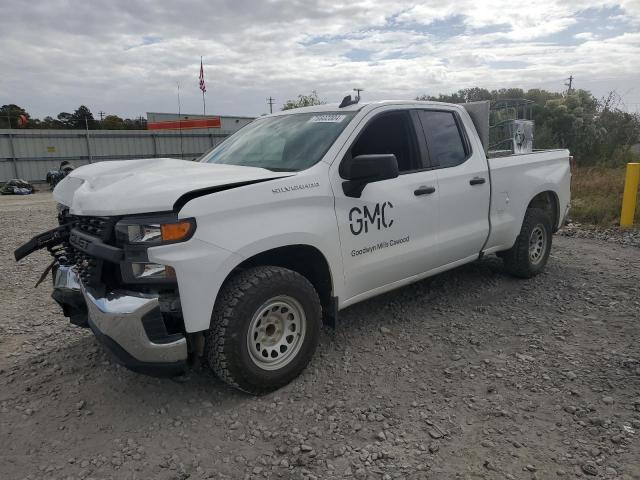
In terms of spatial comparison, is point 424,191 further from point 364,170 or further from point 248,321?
point 248,321

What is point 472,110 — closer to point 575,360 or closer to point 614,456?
point 575,360

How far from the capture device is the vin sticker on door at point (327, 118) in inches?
153

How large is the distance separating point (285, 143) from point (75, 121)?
195 ft

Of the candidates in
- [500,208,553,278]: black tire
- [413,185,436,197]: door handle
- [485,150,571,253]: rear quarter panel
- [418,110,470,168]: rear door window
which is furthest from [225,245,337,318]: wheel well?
[500,208,553,278]: black tire

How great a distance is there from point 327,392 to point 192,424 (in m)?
0.88

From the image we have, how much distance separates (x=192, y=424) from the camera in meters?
3.00

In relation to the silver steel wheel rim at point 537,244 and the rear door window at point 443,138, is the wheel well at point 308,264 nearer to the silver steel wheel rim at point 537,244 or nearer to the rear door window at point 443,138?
the rear door window at point 443,138

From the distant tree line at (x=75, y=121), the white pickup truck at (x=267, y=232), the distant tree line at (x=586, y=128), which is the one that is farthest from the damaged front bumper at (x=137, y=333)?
the distant tree line at (x=75, y=121)

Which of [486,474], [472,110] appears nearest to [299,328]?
[486,474]

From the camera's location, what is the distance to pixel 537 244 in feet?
18.6

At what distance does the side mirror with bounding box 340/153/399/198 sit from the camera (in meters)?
3.36

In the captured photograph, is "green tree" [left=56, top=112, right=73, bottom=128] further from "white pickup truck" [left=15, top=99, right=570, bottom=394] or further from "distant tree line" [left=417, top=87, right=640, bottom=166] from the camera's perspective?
"white pickup truck" [left=15, top=99, right=570, bottom=394]

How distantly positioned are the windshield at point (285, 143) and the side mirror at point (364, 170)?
0.25m

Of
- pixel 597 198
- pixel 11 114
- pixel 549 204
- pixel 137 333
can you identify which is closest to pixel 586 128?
pixel 597 198
